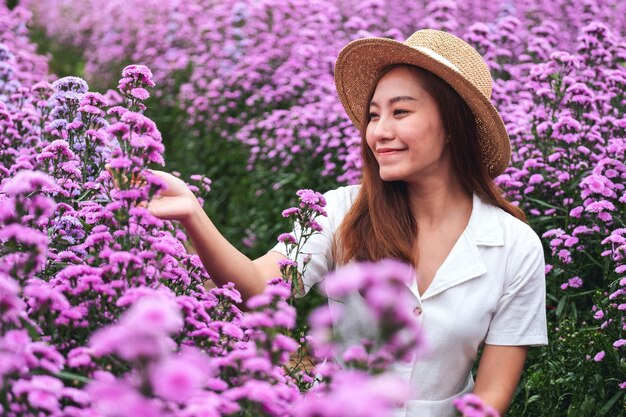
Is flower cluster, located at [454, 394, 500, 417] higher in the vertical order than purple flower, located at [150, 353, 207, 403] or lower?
lower

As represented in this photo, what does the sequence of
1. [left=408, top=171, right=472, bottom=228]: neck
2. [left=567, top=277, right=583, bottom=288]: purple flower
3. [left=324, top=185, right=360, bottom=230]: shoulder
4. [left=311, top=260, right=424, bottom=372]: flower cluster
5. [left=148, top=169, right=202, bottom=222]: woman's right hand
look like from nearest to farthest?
[left=311, top=260, right=424, bottom=372]: flower cluster < [left=148, top=169, right=202, bottom=222]: woman's right hand < [left=408, top=171, right=472, bottom=228]: neck < [left=324, top=185, right=360, bottom=230]: shoulder < [left=567, top=277, right=583, bottom=288]: purple flower

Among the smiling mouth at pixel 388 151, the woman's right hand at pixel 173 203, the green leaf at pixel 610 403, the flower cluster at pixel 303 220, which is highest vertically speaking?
the woman's right hand at pixel 173 203

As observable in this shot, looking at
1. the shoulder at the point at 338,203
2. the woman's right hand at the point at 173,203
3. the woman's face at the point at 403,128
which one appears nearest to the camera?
the woman's right hand at the point at 173,203

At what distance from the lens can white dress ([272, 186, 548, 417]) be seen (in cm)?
255

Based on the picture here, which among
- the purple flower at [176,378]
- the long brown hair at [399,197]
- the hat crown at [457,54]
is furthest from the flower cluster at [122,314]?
the hat crown at [457,54]

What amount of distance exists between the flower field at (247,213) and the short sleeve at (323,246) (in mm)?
171

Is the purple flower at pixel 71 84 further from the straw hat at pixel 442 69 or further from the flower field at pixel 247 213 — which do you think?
the straw hat at pixel 442 69

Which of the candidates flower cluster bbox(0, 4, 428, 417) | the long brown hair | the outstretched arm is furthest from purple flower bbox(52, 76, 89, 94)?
the long brown hair

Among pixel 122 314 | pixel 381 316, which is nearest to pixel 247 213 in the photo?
pixel 122 314

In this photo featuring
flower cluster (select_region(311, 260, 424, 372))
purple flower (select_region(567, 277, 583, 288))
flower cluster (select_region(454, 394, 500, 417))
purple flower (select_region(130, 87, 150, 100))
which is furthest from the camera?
purple flower (select_region(567, 277, 583, 288))

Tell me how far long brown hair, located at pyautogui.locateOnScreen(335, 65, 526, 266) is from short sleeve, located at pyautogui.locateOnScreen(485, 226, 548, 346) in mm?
281

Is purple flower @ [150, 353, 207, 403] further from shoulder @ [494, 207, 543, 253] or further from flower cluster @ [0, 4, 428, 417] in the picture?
shoulder @ [494, 207, 543, 253]

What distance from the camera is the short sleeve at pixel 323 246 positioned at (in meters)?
2.76

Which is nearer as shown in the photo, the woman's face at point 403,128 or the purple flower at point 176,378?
the purple flower at point 176,378
